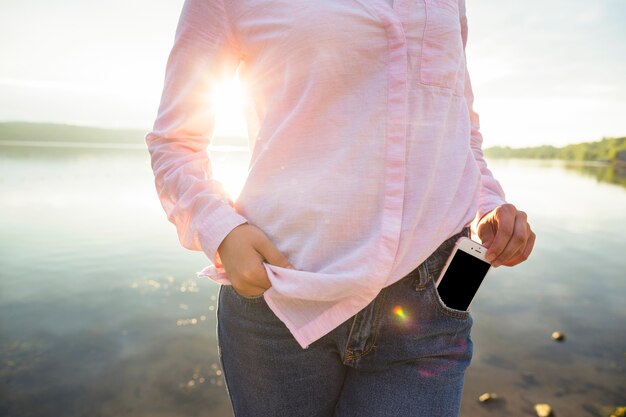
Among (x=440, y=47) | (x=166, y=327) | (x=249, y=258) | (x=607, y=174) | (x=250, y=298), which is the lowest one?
(x=166, y=327)

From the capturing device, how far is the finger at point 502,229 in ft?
3.38

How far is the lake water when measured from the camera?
4051 mm

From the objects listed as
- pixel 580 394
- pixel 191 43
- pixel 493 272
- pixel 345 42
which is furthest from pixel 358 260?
pixel 493 272

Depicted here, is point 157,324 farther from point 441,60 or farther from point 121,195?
point 121,195

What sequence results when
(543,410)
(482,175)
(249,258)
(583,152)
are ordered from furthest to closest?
(583,152) → (543,410) → (482,175) → (249,258)

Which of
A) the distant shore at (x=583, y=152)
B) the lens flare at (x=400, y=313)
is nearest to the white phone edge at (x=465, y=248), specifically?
the lens flare at (x=400, y=313)

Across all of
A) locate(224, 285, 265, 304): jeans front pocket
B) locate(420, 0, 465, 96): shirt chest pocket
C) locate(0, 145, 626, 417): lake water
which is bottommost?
locate(0, 145, 626, 417): lake water

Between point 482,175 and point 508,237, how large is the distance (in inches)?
11.5

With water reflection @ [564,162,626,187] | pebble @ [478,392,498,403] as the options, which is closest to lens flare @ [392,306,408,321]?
pebble @ [478,392,498,403]

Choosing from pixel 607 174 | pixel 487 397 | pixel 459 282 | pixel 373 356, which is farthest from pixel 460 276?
pixel 607 174

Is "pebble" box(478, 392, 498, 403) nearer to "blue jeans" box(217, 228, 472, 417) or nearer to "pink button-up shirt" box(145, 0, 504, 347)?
"blue jeans" box(217, 228, 472, 417)

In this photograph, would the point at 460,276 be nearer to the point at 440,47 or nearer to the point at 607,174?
the point at 440,47

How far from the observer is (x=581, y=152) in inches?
3565

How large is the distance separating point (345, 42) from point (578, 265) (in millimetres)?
10234
